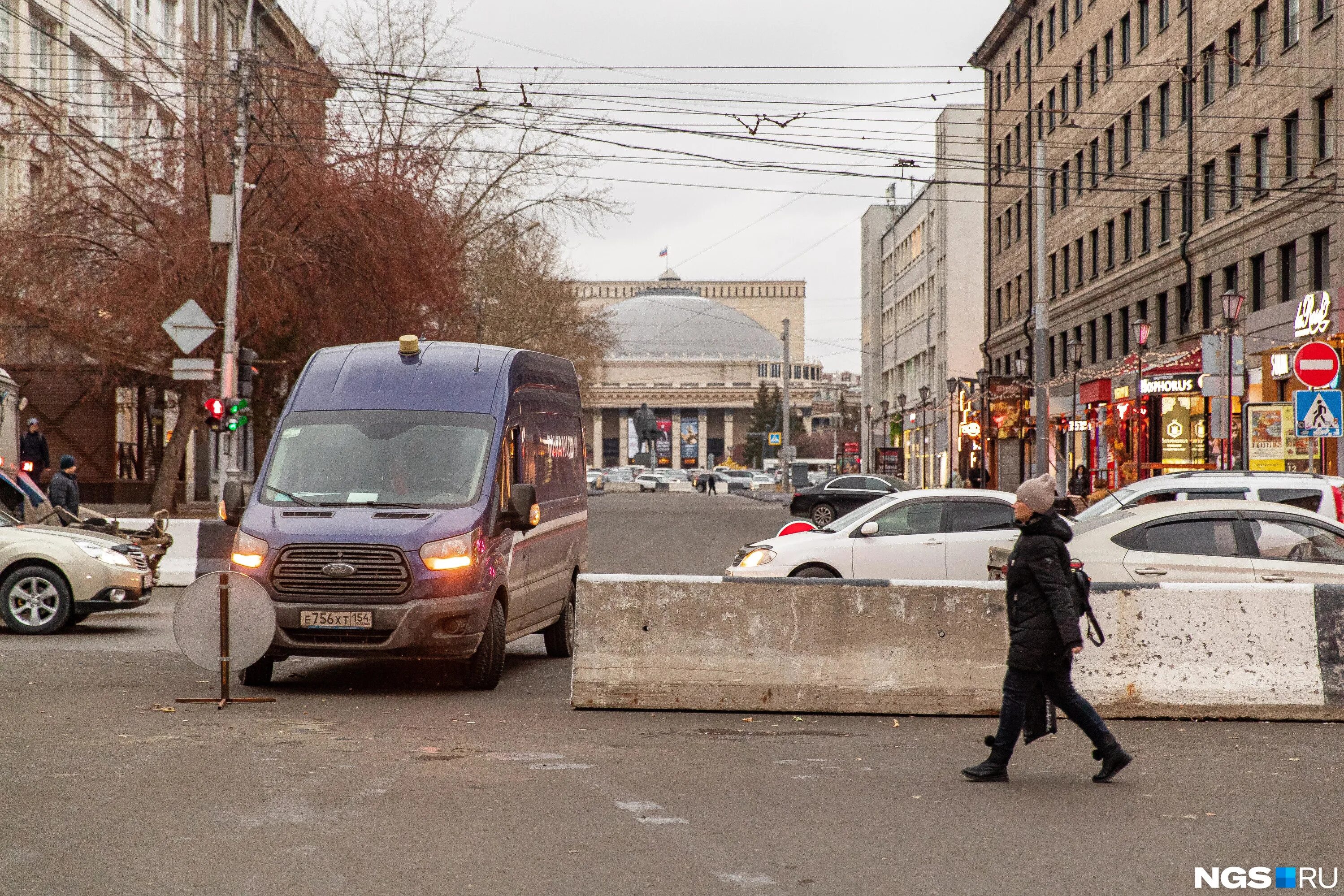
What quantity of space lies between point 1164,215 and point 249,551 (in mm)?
39659

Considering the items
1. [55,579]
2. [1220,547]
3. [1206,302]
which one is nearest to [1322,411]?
[1220,547]

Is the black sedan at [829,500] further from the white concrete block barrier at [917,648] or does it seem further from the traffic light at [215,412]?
the white concrete block barrier at [917,648]

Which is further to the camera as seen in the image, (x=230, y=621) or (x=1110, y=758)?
(x=230, y=621)

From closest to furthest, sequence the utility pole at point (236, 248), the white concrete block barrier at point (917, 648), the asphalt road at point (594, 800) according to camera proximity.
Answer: the asphalt road at point (594, 800) → the white concrete block barrier at point (917, 648) → the utility pole at point (236, 248)

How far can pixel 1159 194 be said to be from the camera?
1859 inches

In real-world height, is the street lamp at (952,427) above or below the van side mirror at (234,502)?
above

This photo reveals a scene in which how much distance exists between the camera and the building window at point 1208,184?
42219 mm

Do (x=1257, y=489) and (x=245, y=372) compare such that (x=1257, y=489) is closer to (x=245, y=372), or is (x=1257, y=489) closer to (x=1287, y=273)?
(x=245, y=372)

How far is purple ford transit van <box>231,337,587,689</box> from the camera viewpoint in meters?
11.5

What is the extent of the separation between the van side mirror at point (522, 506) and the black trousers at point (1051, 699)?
16.0 feet

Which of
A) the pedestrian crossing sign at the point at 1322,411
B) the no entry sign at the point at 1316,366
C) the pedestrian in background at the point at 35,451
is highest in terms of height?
the no entry sign at the point at 1316,366

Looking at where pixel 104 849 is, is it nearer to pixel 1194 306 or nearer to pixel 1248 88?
pixel 1248 88

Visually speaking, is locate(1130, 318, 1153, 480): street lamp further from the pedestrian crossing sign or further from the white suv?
the white suv

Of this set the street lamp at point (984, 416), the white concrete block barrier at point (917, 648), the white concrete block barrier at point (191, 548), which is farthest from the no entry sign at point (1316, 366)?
the street lamp at point (984, 416)
